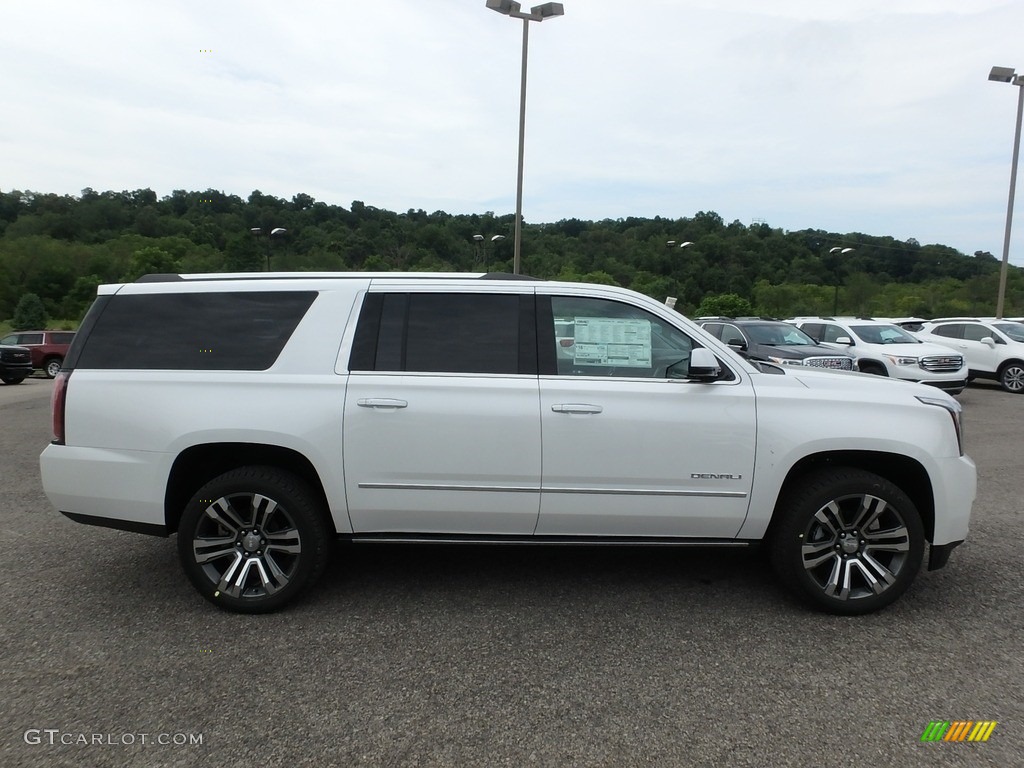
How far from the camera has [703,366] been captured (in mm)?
3742

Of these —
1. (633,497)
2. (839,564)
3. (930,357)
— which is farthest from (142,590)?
(930,357)

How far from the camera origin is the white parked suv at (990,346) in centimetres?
1588

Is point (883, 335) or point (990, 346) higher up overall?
point (883, 335)

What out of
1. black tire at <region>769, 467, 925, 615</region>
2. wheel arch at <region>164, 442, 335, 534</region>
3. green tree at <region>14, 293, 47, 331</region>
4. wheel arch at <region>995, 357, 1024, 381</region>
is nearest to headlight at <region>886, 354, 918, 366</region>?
wheel arch at <region>995, 357, 1024, 381</region>

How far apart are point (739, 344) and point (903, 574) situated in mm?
10186

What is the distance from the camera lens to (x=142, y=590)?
4.22 m

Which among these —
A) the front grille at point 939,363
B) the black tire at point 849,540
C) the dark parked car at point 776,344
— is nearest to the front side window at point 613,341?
the black tire at point 849,540

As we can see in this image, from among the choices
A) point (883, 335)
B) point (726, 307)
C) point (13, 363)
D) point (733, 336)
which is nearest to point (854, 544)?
point (733, 336)

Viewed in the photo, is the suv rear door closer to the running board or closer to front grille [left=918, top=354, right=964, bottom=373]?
the running board

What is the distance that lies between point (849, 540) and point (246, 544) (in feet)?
10.7

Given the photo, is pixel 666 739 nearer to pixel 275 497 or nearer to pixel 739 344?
pixel 275 497

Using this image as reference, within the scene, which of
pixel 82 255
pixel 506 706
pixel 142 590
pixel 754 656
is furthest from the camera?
pixel 82 255

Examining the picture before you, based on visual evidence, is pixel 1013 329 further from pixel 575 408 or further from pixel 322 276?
pixel 322 276

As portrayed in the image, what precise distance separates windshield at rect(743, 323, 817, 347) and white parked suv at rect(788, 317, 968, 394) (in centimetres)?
109
